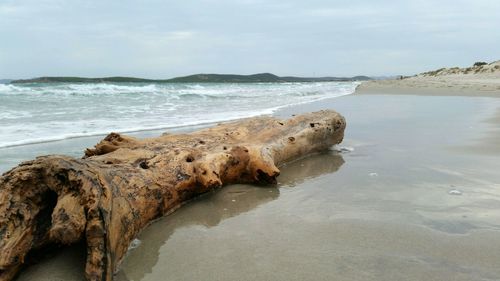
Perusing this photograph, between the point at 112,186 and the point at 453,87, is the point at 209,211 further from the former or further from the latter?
the point at 453,87

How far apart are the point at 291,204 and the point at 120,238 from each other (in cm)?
156

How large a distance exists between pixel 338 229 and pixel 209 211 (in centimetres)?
107

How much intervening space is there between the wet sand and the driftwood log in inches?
5.5

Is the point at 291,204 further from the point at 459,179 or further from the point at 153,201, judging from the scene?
the point at 459,179

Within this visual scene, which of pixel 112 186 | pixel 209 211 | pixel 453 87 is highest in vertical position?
pixel 112 186

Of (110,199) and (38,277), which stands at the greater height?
(110,199)

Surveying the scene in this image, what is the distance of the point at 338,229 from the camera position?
308 cm

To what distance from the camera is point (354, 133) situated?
758 centimetres

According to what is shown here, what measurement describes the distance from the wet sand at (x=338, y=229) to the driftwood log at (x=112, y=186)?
140mm

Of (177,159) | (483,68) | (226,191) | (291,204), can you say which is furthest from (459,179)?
(483,68)

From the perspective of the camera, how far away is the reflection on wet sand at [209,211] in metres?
2.64

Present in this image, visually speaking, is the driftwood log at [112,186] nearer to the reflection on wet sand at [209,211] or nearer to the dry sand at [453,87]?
the reflection on wet sand at [209,211]

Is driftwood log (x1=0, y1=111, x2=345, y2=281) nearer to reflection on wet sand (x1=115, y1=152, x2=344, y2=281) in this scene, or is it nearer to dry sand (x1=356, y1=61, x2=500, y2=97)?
reflection on wet sand (x1=115, y1=152, x2=344, y2=281)

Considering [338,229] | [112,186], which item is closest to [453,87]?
[338,229]
